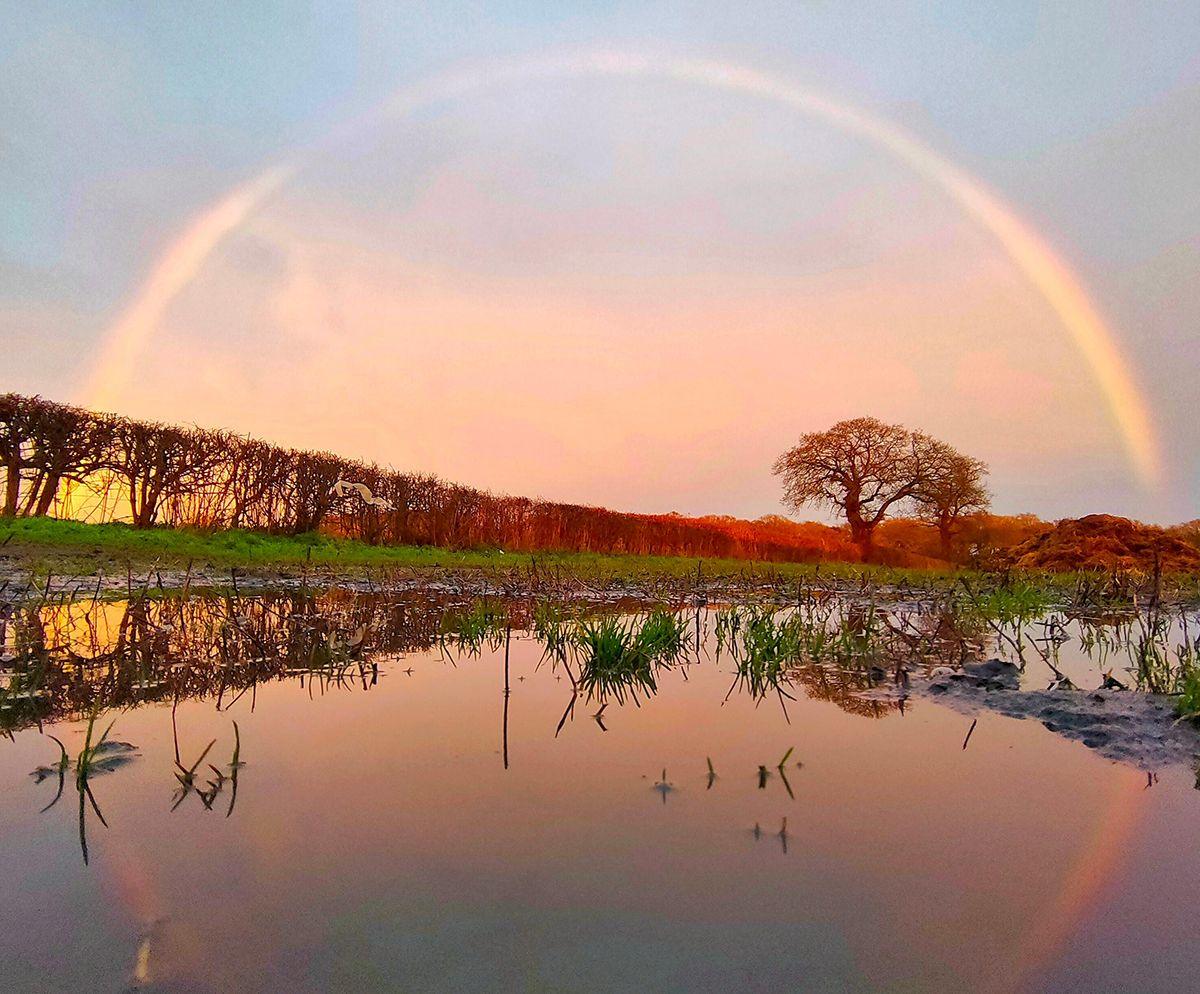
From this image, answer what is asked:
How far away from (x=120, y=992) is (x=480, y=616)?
4911mm

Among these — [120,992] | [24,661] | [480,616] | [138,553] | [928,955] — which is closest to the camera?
[120,992]

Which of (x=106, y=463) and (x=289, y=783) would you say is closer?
(x=289, y=783)

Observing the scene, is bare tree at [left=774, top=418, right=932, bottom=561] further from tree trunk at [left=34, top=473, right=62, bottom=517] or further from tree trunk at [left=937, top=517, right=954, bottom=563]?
tree trunk at [left=34, top=473, right=62, bottom=517]

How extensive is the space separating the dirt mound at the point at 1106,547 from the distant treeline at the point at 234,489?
56.4 feet

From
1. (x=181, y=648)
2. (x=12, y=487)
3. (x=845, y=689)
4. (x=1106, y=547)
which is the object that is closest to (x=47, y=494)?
(x=12, y=487)

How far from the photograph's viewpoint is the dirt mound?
70.9 ft

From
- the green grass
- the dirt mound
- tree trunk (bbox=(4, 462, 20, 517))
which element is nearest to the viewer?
the green grass

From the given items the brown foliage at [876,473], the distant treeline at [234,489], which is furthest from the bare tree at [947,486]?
the distant treeline at [234,489]

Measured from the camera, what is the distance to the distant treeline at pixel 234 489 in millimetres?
14641

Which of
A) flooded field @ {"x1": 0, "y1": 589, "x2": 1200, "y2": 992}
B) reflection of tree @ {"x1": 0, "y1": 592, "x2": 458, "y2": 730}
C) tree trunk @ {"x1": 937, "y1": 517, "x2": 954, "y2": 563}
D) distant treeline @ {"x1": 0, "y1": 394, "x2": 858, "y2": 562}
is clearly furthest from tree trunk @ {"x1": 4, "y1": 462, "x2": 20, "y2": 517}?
A: tree trunk @ {"x1": 937, "y1": 517, "x2": 954, "y2": 563}

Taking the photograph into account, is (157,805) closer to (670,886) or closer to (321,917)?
(321,917)

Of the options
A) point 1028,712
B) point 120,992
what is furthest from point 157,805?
point 1028,712

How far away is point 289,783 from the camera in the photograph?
2.12 m

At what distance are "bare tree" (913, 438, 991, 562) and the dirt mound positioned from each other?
1812 cm
